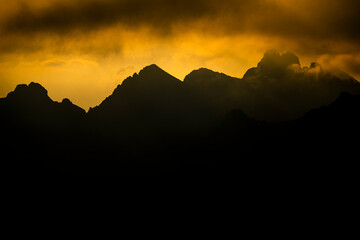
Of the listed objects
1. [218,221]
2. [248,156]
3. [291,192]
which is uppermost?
[248,156]

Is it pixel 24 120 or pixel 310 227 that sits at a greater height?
pixel 24 120

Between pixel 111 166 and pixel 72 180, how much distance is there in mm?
18104

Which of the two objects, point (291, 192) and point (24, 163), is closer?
point (291, 192)

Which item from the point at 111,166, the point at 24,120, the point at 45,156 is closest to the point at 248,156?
the point at 111,166

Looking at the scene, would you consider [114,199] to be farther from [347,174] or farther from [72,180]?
[347,174]

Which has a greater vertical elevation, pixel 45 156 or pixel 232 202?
pixel 45 156

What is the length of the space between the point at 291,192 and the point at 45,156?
3917 inches

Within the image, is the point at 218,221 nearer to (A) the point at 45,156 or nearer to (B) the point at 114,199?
(B) the point at 114,199

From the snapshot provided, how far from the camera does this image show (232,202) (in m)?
137

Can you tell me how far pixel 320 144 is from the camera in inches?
5241

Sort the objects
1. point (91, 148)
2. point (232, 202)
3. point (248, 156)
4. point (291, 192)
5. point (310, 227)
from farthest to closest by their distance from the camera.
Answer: point (91, 148) < point (248, 156) < point (232, 202) < point (291, 192) < point (310, 227)

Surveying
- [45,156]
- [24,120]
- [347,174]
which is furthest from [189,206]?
[24,120]

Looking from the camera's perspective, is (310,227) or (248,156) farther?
(248,156)

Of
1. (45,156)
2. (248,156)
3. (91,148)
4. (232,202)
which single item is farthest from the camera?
(91,148)
